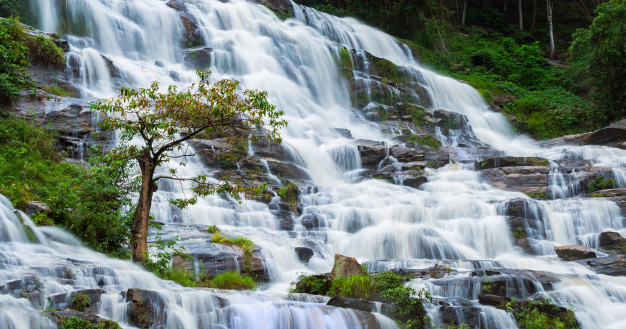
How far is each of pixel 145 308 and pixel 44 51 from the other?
1583cm

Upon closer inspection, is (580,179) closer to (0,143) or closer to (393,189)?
(393,189)

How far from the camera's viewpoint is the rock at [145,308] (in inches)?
314

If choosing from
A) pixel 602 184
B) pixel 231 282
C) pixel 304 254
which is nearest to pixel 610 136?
pixel 602 184

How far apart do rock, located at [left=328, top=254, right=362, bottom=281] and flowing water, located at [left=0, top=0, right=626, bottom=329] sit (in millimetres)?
1254

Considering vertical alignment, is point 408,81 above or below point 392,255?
above

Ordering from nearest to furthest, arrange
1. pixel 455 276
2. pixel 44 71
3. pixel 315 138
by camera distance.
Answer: pixel 455 276, pixel 44 71, pixel 315 138

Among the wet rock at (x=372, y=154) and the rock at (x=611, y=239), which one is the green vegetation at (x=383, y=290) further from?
the wet rock at (x=372, y=154)

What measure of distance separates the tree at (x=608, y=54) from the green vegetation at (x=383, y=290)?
20048 millimetres

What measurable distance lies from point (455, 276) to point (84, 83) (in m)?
17.2

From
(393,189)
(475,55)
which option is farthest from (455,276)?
(475,55)

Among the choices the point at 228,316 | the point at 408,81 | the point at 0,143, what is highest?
the point at 408,81

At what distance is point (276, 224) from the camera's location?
15.7 metres

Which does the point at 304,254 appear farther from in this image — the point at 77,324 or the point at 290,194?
the point at 77,324

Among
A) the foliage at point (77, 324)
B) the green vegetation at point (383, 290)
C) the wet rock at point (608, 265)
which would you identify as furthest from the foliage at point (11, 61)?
the wet rock at point (608, 265)
